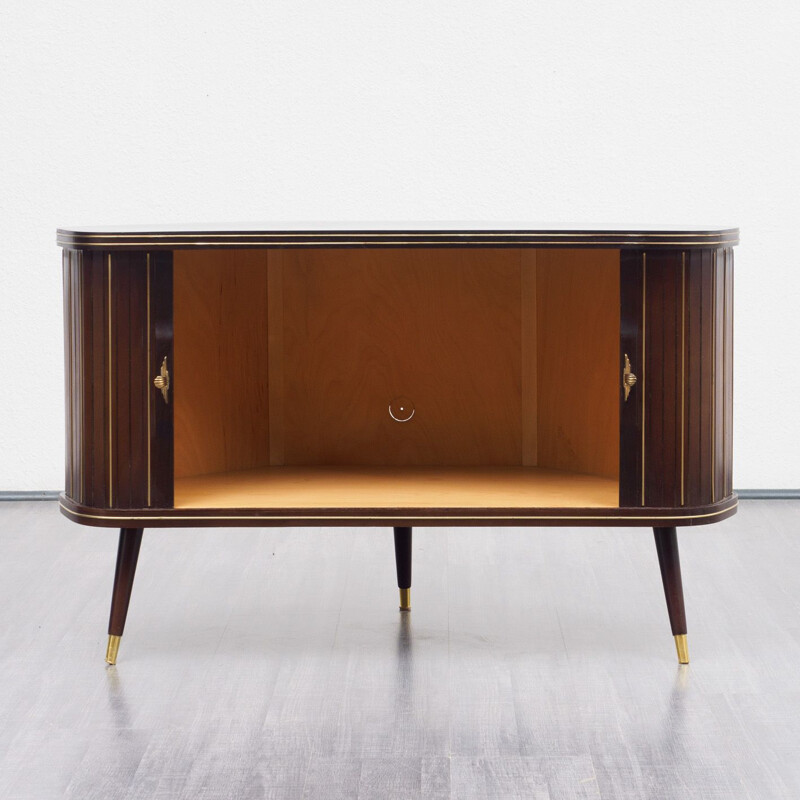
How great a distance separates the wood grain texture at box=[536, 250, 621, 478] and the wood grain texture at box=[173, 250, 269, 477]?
0.46 m

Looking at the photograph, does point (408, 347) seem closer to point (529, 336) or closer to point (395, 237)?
point (529, 336)

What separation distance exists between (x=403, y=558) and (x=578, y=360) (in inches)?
18.3

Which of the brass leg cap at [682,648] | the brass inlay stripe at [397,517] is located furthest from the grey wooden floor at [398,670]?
the brass inlay stripe at [397,517]

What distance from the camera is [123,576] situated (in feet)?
6.58

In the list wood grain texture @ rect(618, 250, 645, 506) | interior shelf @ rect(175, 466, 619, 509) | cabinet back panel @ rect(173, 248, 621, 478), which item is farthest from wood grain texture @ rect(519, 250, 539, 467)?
wood grain texture @ rect(618, 250, 645, 506)
